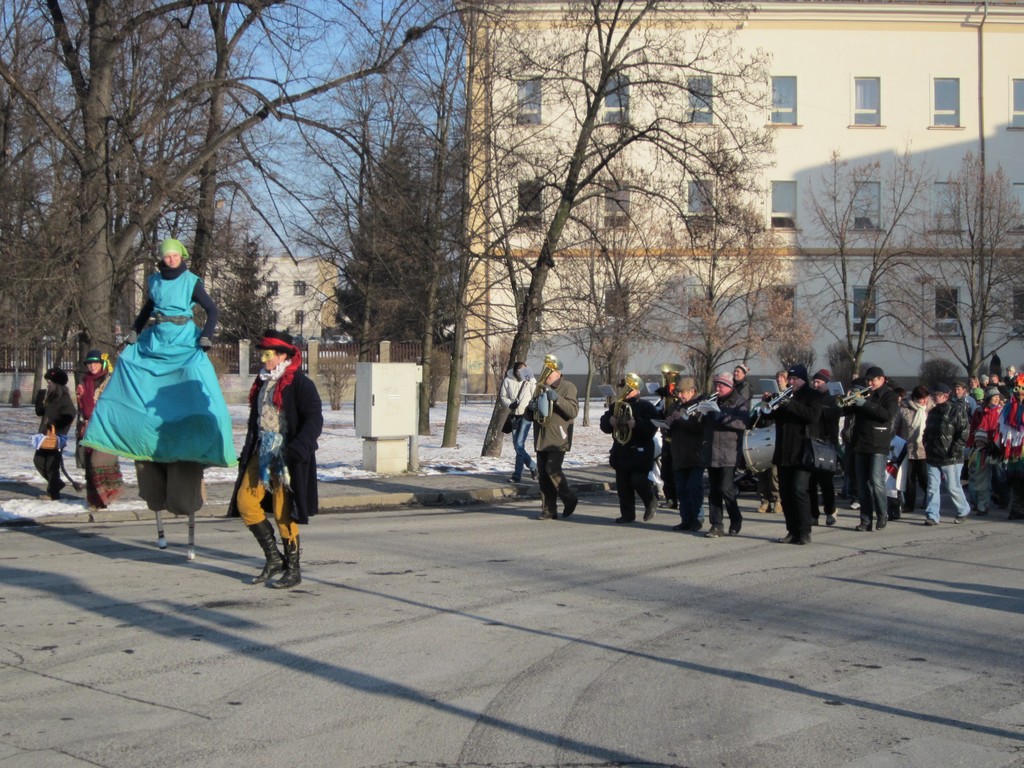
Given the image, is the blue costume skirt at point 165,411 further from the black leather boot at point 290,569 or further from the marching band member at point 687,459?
the marching band member at point 687,459

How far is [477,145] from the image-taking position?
2183 centimetres

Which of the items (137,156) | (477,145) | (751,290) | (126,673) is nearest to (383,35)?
(137,156)

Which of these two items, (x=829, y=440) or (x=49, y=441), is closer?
(x=49, y=441)

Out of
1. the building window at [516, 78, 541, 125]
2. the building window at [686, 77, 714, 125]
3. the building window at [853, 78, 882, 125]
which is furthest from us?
the building window at [853, 78, 882, 125]

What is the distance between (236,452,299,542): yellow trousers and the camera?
867cm

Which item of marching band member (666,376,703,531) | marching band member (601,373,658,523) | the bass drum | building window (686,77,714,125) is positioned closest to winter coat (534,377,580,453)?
marching band member (601,373,658,523)

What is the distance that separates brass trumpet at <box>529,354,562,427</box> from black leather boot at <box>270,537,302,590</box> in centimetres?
543

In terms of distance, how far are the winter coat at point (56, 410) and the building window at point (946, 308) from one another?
2976 centimetres

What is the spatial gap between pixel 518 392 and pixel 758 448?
4733 millimetres

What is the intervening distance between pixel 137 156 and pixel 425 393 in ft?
38.6

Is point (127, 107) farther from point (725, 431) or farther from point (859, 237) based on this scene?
point (859, 237)

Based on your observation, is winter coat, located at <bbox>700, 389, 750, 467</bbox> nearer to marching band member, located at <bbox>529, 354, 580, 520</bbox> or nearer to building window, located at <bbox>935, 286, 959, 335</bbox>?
marching band member, located at <bbox>529, 354, 580, 520</bbox>

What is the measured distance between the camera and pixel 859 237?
45281mm

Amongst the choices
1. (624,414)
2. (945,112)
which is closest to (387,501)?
(624,414)
